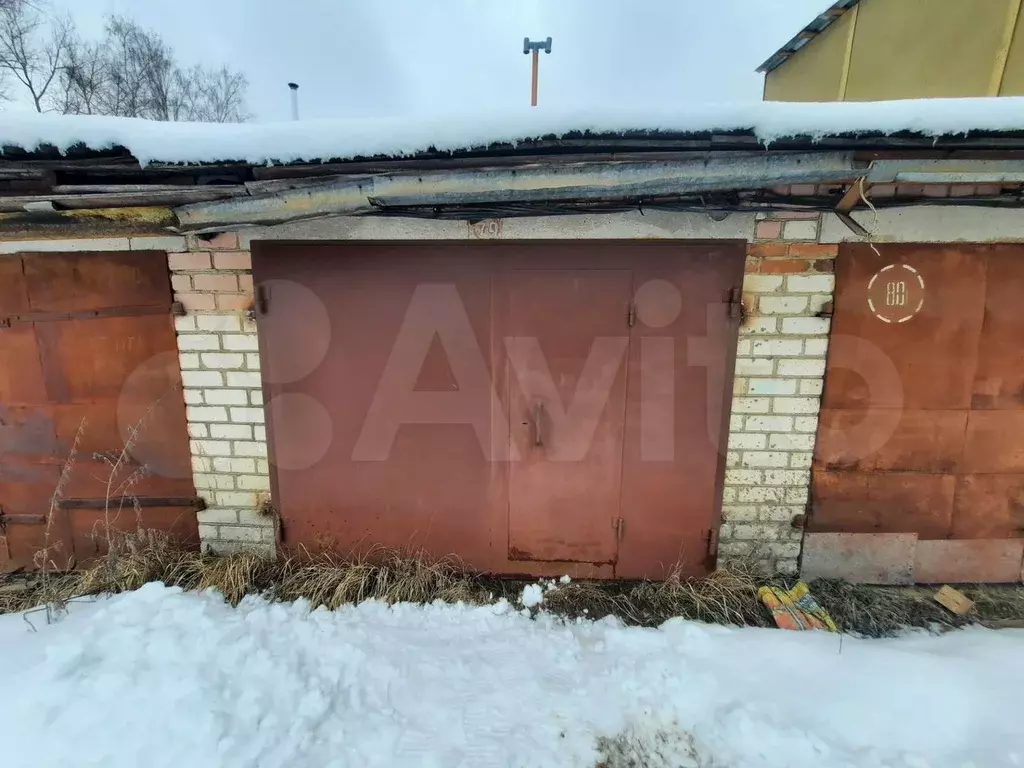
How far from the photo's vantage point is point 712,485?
314 cm

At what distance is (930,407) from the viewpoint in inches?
118

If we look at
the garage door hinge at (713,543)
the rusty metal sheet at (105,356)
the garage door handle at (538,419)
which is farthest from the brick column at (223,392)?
the garage door hinge at (713,543)

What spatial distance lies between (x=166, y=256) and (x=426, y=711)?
2.87 meters

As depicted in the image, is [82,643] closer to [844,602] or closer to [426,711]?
[426,711]

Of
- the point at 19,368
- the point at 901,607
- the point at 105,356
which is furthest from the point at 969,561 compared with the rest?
the point at 19,368

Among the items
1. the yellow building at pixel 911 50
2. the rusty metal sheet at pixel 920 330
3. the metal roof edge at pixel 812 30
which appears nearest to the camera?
the rusty metal sheet at pixel 920 330

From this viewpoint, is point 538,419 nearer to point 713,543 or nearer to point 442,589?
point 442,589

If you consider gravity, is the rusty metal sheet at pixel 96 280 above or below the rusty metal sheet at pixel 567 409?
above

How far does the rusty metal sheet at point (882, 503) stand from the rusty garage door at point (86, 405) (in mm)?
4008

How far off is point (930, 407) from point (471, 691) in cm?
304

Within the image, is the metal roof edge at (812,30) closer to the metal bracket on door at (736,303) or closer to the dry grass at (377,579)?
the metal bracket on door at (736,303)

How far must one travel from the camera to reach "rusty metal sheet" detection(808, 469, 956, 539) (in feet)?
10.1

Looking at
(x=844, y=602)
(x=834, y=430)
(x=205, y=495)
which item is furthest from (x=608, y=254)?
(x=205, y=495)

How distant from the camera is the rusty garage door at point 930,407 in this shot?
2.86 m
